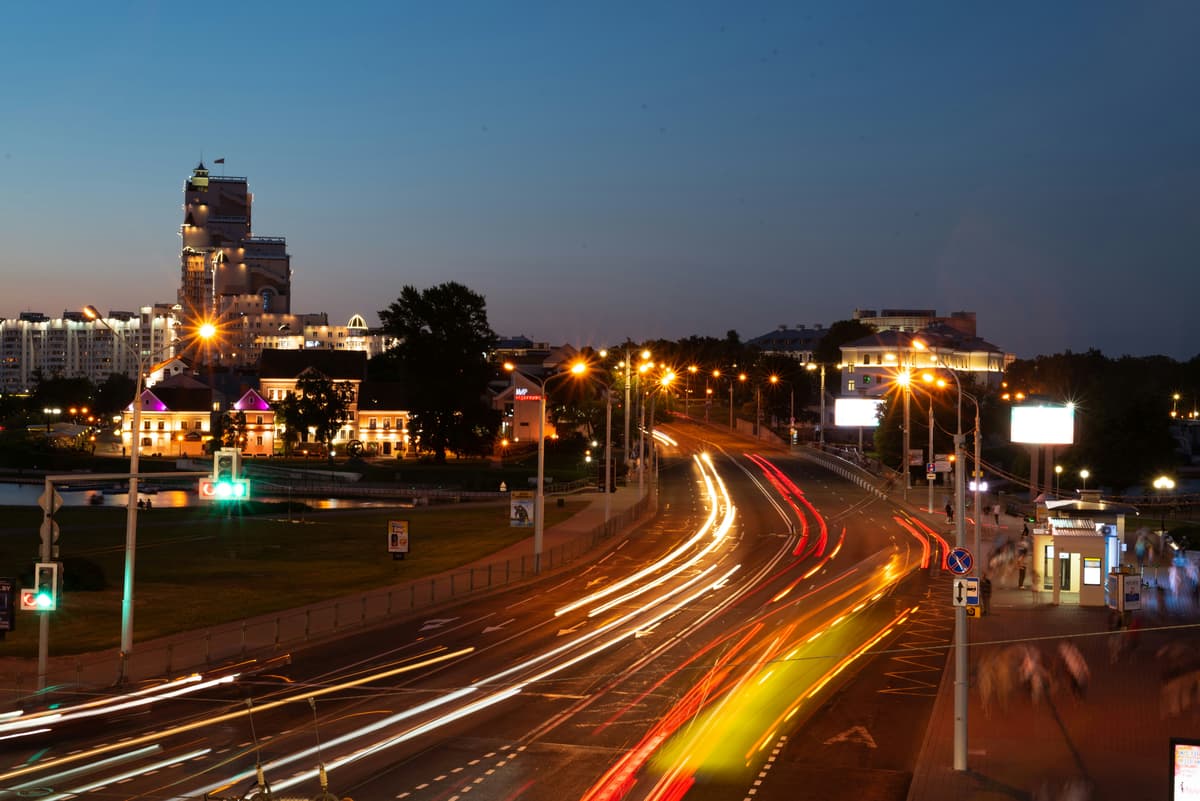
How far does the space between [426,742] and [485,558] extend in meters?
30.1

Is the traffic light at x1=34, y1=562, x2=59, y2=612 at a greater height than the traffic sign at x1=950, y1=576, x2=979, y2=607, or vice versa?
the traffic sign at x1=950, y1=576, x2=979, y2=607

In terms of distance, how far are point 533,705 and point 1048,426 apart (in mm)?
49199

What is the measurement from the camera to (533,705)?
82.3 feet

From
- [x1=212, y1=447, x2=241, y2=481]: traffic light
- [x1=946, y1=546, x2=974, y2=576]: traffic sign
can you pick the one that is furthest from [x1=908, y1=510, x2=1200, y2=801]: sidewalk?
[x1=212, y1=447, x2=241, y2=481]: traffic light

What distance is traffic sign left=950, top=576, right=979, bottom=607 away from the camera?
22000 millimetres

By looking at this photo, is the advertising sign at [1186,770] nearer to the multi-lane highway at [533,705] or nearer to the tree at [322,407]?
the multi-lane highway at [533,705]

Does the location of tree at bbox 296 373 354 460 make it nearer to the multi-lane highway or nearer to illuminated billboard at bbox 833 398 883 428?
illuminated billboard at bbox 833 398 883 428

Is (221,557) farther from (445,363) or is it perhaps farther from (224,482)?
(445,363)

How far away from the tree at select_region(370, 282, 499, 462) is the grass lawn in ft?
118

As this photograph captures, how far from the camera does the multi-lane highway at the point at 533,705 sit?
759 inches

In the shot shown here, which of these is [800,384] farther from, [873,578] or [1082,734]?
[1082,734]

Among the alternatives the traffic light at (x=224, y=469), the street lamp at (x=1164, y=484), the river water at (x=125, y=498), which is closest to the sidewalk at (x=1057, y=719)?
the traffic light at (x=224, y=469)

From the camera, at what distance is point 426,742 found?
21781 millimetres

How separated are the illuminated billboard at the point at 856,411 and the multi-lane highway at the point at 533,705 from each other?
82693 millimetres
